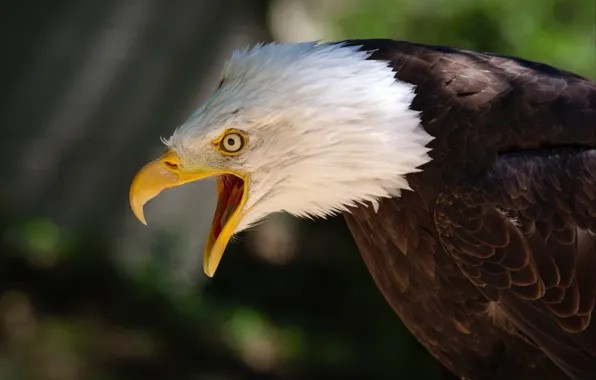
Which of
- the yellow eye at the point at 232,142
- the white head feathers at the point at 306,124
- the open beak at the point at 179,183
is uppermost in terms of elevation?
the white head feathers at the point at 306,124

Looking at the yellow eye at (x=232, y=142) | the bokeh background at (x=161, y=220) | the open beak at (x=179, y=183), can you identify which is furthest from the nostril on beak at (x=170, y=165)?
the bokeh background at (x=161, y=220)

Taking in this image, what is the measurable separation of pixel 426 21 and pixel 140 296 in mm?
1881

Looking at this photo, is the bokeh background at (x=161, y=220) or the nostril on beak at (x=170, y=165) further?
the bokeh background at (x=161, y=220)

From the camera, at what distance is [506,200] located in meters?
1.97

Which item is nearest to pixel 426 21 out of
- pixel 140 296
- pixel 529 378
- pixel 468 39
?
pixel 468 39

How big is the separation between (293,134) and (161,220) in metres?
3.02

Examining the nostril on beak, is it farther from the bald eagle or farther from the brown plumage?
the brown plumage

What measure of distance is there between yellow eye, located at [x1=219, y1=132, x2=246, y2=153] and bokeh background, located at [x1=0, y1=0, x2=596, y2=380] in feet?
6.54

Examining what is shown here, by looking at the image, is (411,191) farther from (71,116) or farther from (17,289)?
(71,116)

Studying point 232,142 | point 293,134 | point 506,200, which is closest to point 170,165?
point 232,142

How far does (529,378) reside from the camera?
229 cm

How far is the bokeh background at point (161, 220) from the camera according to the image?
3877 millimetres

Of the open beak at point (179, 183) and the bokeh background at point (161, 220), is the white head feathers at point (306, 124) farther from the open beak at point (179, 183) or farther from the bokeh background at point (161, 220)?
the bokeh background at point (161, 220)

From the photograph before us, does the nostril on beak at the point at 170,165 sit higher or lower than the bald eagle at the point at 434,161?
lower
